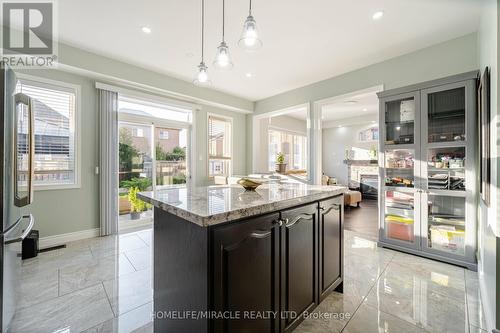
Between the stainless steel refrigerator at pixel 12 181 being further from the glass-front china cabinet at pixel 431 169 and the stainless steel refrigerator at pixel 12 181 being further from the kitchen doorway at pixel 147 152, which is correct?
the glass-front china cabinet at pixel 431 169

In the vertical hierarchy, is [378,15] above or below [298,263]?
above

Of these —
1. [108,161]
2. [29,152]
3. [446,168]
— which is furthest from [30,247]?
[446,168]

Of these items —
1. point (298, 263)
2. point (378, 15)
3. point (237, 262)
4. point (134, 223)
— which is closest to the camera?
point (237, 262)

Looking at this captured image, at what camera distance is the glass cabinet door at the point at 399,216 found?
312 cm

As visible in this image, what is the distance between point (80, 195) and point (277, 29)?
398cm

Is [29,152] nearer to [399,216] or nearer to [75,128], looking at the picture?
[75,128]

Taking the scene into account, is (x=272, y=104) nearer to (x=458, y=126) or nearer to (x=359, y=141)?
(x=458, y=126)

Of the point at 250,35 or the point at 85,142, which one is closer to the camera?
the point at 250,35

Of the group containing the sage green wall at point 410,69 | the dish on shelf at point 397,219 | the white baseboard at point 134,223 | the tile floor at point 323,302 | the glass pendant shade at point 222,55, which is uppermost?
the sage green wall at point 410,69

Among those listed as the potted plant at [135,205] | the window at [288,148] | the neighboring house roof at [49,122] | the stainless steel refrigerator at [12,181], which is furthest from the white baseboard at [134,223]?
the window at [288,148]

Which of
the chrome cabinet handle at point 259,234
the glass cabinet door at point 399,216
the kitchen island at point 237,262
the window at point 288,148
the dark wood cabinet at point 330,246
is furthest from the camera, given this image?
the window at point 288,148

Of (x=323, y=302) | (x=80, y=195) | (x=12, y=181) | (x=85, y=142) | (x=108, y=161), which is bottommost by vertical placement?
(x=323, y=302)

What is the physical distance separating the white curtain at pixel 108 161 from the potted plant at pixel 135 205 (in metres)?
0.44

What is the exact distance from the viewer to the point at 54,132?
333 centimetres
